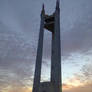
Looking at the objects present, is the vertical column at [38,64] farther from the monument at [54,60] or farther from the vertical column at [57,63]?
the vertical column at [57,63]

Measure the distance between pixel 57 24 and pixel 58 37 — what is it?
290 centimetres

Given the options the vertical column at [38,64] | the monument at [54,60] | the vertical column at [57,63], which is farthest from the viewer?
the vertical column at [38,64]

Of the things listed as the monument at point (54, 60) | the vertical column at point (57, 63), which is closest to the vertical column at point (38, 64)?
the monument at point (54, 60)

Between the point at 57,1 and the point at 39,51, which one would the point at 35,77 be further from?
the point at 57,1

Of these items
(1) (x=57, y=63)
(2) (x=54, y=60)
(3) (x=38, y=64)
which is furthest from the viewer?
(3) (x=38, y=64)

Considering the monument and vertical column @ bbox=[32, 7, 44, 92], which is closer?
the monument

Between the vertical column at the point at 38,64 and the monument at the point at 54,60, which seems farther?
the vertical column at the point at 38,64

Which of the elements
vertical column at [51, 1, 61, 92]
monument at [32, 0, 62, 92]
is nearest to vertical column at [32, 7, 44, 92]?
monument at [32, 0, 62, 92]

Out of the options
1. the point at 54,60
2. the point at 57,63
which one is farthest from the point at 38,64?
the point at 57,63

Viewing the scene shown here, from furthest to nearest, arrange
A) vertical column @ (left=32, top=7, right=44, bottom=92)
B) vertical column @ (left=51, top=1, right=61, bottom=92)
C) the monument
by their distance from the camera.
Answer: vertical column @ (left=32, top=7, right=44, bottom=92) → the monument → vertical column @ (left=51, top=1, right=61, bottom=92)

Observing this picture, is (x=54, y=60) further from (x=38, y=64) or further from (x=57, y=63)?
(x=38, y=64)

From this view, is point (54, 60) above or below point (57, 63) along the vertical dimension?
above

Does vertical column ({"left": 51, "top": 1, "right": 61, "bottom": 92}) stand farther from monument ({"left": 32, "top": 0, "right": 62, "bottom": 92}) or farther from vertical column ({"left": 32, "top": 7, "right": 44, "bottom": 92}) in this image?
vertical column ({"left": 32, "top": 7, "right": 44, "bottom": 92})

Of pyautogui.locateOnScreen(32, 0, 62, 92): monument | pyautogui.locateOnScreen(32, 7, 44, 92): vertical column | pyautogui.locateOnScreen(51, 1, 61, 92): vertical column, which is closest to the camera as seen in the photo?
pyautogui.locateOnScreen(51, 1, 61, 92): vertical column
